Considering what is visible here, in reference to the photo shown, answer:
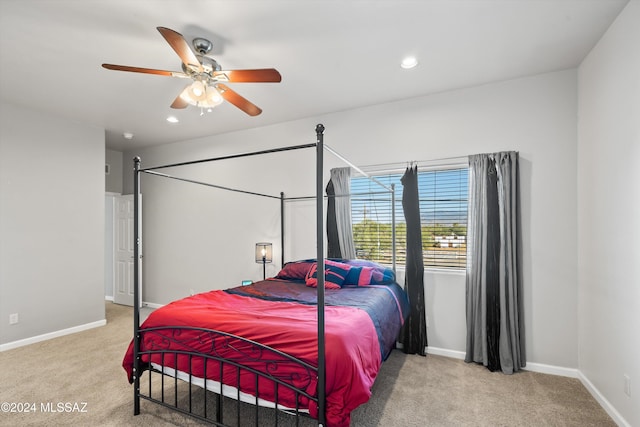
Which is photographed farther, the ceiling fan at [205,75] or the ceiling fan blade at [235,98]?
the ceiling fan blade at [235,98]

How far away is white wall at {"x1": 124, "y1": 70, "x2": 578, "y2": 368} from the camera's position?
2.95 m

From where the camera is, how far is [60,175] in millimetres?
4121

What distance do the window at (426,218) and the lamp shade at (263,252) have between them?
118 centimetres

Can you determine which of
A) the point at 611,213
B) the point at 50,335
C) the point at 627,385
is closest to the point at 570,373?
the point at 627,385

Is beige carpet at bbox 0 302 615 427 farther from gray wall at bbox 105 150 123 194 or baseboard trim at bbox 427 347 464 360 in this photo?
gray wall at bbox 105 150 123 194

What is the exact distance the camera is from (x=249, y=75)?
2236mm

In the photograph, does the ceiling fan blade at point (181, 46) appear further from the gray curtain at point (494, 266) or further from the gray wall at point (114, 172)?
the gray wall at point (114, 172)

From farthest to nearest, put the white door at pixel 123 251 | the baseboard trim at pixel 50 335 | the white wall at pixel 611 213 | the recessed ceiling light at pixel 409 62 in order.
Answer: the white door at pixel 123 251
the baseboard trim at pixel 50 335
the recessed ceiling light at pixel 409 62
the white wall at pixel 611 213

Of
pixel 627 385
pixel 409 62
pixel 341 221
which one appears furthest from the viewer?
pixel 341 221

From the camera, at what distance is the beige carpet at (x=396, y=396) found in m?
2.25

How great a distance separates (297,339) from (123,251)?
5060mm

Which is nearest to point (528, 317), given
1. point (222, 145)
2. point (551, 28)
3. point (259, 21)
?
point (551, 28)

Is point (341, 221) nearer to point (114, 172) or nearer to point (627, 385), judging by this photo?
point (627, 385)

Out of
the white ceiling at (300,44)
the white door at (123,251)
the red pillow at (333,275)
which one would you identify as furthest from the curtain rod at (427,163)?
the white door at (123,251)
